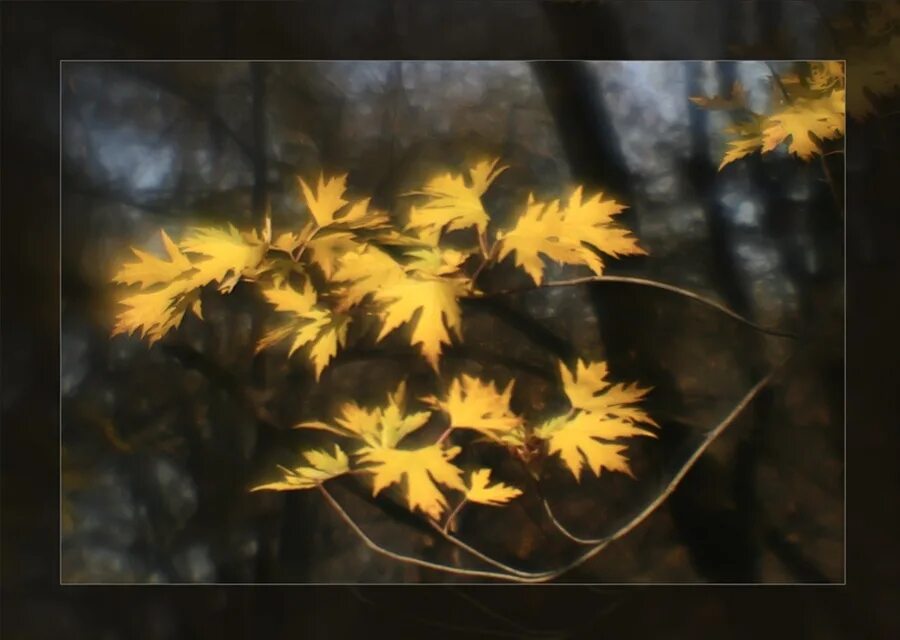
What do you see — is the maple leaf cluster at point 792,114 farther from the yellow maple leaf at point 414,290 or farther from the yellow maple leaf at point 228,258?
the yellow maple leaf at point 228,258

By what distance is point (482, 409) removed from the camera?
1354mm

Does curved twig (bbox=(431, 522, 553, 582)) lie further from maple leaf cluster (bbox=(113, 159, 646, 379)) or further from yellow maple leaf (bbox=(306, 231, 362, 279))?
yellow maple leaf (bbox=(306, 231, 362, 279))

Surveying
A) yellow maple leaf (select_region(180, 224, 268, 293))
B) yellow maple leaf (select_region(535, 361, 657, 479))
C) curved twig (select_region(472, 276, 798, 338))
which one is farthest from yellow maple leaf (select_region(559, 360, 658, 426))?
yellow maple leaf (select_region(180, 224, 268, 293))

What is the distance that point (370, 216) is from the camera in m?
1.35

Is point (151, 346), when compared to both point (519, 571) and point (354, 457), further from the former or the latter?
point (519, 571)

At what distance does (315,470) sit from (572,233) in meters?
0.48

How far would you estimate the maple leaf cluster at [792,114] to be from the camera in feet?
4.45

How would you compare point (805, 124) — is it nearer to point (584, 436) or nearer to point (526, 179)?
point (526, 179)

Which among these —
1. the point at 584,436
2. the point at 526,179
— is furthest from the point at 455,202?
the point at 584,436

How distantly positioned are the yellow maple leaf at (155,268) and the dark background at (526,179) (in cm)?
9

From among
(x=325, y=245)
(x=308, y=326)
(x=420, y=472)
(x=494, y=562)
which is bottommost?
(x=494, y=562)

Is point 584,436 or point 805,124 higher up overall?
point 805,124

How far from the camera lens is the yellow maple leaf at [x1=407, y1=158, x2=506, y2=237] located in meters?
1.35
